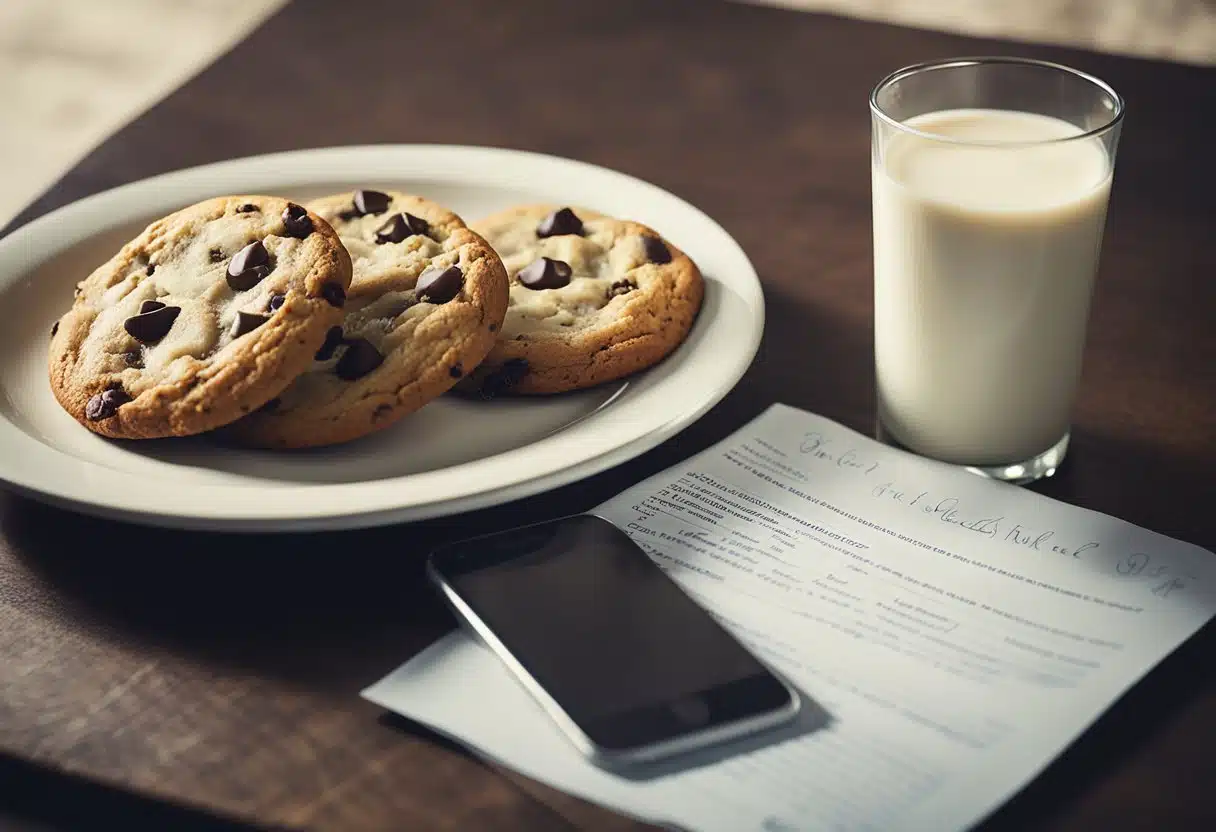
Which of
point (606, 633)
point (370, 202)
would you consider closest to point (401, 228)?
point (370, 202)

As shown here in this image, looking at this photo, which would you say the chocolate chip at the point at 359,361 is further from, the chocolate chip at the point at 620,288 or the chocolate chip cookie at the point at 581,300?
the chocolate chip at the point at 620,288

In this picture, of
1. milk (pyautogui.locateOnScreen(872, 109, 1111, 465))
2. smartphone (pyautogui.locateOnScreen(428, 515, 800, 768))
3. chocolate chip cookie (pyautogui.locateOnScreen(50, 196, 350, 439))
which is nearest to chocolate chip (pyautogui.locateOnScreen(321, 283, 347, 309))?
chocolate chip cookie (pyautogui.locateOnScreen(50, 196, 350, 439))

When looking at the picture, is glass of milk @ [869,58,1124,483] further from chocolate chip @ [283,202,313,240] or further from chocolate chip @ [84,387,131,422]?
chocolate chip @ [84,387,131,422]

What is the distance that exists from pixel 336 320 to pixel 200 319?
11 cm

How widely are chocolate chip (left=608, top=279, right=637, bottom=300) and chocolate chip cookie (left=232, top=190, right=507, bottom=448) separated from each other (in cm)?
10

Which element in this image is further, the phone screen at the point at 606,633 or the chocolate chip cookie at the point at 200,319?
the chocolate chip cookie at the point at 200,319

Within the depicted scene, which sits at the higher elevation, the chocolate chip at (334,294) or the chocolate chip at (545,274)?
the chocolate chip at (334,294)

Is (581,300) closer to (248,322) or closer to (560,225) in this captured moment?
(560,225)

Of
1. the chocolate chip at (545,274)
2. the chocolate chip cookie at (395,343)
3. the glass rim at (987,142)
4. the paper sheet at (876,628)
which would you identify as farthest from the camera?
the chocolate chip at (545,274)

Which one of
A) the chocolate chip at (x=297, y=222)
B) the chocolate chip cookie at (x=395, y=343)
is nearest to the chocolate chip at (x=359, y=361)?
the chocolate chip cookie at (x=395, y=343)

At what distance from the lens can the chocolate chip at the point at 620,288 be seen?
111 centimetres

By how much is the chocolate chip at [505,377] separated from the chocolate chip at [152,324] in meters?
0.24

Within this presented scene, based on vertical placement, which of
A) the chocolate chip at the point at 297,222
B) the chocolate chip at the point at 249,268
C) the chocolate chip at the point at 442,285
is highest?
the chocolate chip at the point at 297,222

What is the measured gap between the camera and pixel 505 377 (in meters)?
1.04
